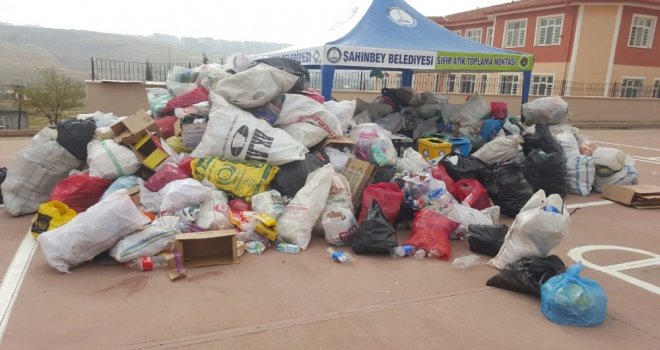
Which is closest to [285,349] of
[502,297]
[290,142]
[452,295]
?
[452,295]

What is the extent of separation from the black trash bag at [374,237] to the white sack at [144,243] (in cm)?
145

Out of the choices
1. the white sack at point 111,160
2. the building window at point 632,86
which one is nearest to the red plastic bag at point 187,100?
the white sack at point 111,160

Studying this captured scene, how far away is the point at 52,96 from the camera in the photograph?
13758 millimetres

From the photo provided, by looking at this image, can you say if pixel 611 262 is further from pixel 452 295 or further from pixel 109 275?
pixel 109 275

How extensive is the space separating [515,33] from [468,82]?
3.55 metres

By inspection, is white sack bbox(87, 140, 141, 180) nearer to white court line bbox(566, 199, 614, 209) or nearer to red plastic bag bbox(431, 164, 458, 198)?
red plastic bag bbox(431, 164, 458, 198)

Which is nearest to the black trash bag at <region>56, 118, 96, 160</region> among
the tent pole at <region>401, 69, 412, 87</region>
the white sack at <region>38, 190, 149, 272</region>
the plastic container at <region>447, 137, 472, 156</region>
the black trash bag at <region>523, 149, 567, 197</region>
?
the white sack at <region>38, 190, 149, 272</region>

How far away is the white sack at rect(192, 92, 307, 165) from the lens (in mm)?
4379

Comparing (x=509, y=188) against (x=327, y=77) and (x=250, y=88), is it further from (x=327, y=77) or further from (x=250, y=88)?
(x=250, y=88)

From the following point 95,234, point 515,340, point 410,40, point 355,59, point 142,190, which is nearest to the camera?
point 515,340

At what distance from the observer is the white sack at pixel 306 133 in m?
4.86

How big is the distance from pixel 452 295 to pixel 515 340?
0.57m

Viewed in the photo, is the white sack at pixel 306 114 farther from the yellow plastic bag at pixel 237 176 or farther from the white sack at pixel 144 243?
the white sack at pixel 144 243

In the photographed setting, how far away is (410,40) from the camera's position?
22.0 feet
